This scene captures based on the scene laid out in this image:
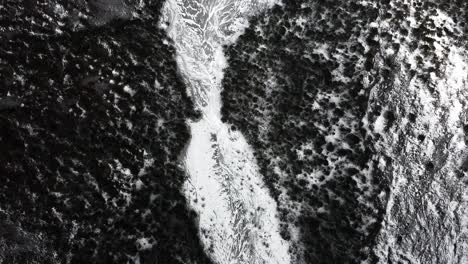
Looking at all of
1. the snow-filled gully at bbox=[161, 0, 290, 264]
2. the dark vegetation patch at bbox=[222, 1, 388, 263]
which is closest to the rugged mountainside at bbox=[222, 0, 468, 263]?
the dark vegetation patch at bbox=[222, 1, 388, 263]

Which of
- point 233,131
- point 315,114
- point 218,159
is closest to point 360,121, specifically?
point 315,114

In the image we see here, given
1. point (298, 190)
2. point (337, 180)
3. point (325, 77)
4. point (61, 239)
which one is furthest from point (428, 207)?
point (61, 239)

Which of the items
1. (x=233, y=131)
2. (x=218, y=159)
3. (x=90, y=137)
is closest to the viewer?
(x=90, y=137)

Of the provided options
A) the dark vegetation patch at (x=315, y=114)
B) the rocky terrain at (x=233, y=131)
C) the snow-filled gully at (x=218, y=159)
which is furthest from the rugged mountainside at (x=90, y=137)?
the dark vegetation patch at (x=315, y=114)

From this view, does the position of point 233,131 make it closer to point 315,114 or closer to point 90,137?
point 315,114

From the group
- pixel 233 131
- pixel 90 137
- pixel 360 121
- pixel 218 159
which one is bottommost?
pixel 90 137

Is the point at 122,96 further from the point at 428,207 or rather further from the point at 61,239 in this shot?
the point at 428,207

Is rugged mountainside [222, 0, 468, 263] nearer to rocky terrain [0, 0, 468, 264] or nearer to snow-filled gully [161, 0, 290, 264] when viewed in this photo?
rocky terrain [0, 0, 468, 264]
